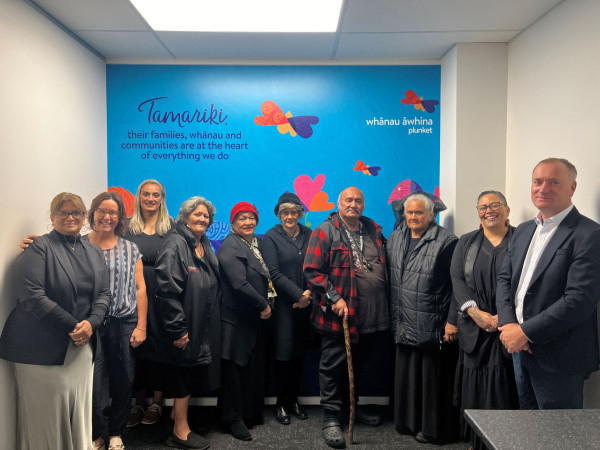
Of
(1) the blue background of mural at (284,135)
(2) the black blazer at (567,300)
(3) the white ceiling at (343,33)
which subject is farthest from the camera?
(1) the blue background of mural at (284,135)

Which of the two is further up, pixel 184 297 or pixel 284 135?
pixel 284 135

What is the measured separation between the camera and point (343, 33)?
3.01 m

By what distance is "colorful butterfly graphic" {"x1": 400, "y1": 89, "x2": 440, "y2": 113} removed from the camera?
11.7 feet

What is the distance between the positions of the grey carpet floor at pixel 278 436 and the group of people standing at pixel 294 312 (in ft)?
0.23

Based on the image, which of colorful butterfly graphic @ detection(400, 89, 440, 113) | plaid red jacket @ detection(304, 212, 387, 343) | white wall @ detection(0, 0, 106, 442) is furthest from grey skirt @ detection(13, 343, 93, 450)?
colorful butterfly graphic @ detection(400, 89, 440, 113)

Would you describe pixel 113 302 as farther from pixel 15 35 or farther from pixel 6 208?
pixel 15 35

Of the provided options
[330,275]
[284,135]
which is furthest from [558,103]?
[284,135]

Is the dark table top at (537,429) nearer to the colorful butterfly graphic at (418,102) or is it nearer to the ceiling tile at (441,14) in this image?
the ceiling tile at (441,14)

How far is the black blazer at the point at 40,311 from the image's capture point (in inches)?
84.5

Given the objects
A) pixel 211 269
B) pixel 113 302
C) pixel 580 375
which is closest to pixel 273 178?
pixel 211 269

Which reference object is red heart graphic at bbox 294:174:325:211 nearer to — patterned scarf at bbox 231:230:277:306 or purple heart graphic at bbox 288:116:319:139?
purple heart graphic at bbox 288:116:319:139

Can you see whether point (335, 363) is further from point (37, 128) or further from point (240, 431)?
point (37, 128)

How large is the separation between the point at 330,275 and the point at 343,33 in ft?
5.43

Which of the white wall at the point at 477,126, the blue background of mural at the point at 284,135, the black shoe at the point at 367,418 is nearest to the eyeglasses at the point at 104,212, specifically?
the blue background of mural at the point at 284,135
